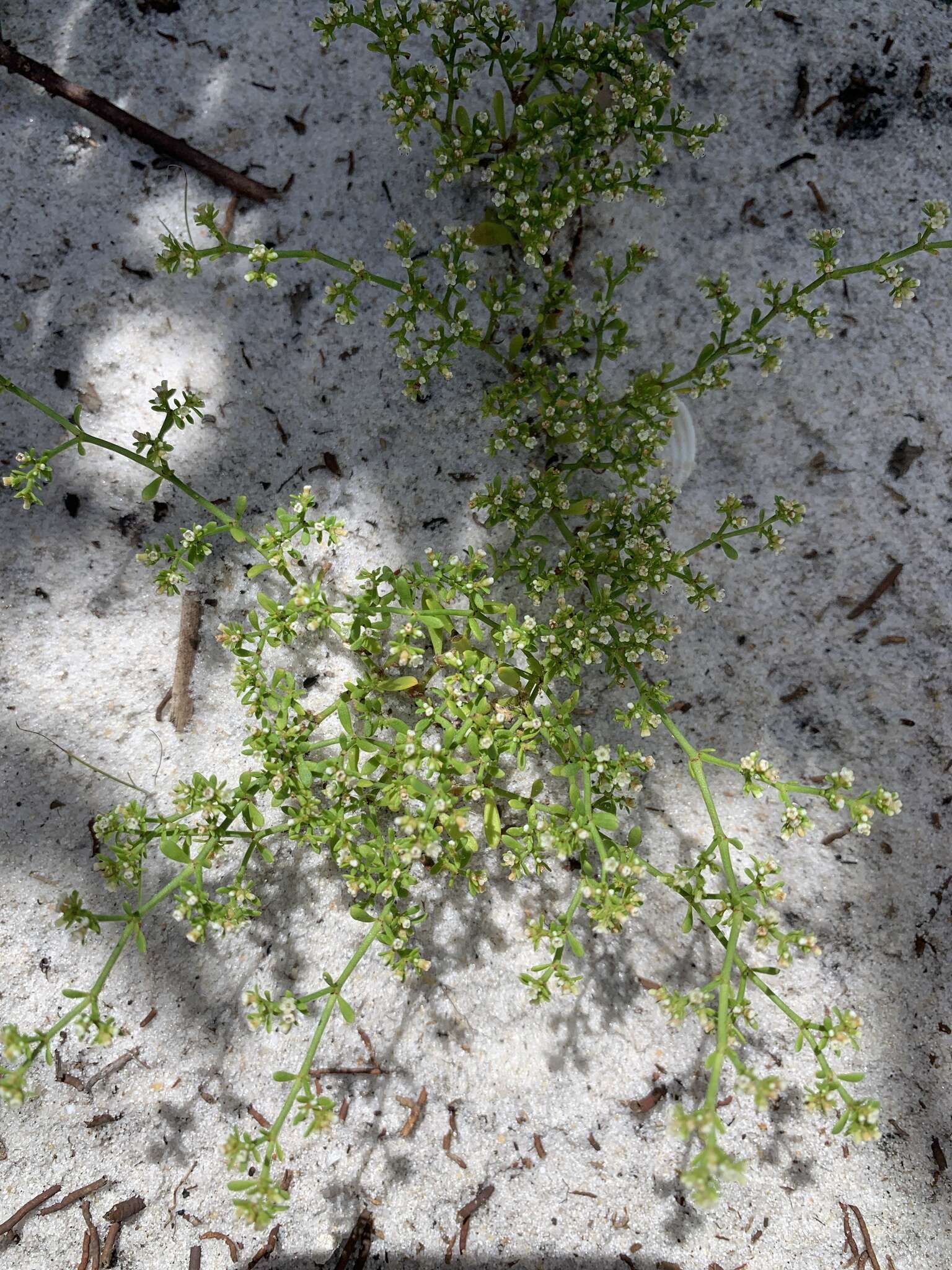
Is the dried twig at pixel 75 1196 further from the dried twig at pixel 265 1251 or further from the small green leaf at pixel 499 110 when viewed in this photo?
the small green leaf at pixel 499 110

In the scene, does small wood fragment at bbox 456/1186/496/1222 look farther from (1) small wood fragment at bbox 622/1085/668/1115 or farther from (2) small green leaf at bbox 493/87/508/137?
(2) small green leaf at bbox 493/87/508/137

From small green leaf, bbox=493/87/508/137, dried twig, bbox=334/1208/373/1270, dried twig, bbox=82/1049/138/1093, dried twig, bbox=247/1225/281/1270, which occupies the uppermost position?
small green leaf, bbox=493/87/508/137

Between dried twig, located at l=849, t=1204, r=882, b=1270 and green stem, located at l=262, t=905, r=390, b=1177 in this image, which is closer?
green stem, located at l=262, t=905, r=390, b=1177

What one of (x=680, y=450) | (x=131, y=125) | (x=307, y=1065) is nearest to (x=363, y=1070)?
(x=307, y=1065)

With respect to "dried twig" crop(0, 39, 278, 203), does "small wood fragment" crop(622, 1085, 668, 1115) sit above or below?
below

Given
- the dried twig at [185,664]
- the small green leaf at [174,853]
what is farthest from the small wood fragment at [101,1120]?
the dried twig at [185,664]

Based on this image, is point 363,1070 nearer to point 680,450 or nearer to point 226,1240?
point 226,1240

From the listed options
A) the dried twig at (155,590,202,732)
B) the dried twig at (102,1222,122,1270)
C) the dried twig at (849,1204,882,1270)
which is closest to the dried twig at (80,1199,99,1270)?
the dried twig at (102,1222,122,1270)

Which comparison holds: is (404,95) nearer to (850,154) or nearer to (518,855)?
(850,154)

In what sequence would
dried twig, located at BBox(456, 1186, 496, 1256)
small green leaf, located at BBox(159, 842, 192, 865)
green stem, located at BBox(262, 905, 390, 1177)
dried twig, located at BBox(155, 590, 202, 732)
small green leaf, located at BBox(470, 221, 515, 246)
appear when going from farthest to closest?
small green leaf, located at BBox(470, 221, 515, 246) → dried twig, located at BBox(155, 590, 202, 732) → dried twig, located at BBox(456, 1186, 496, 1256) → small green leaf, located at BBox(159, 842, 192, 865) → green stem, located at BBox(262, 905, 390, 1177)
